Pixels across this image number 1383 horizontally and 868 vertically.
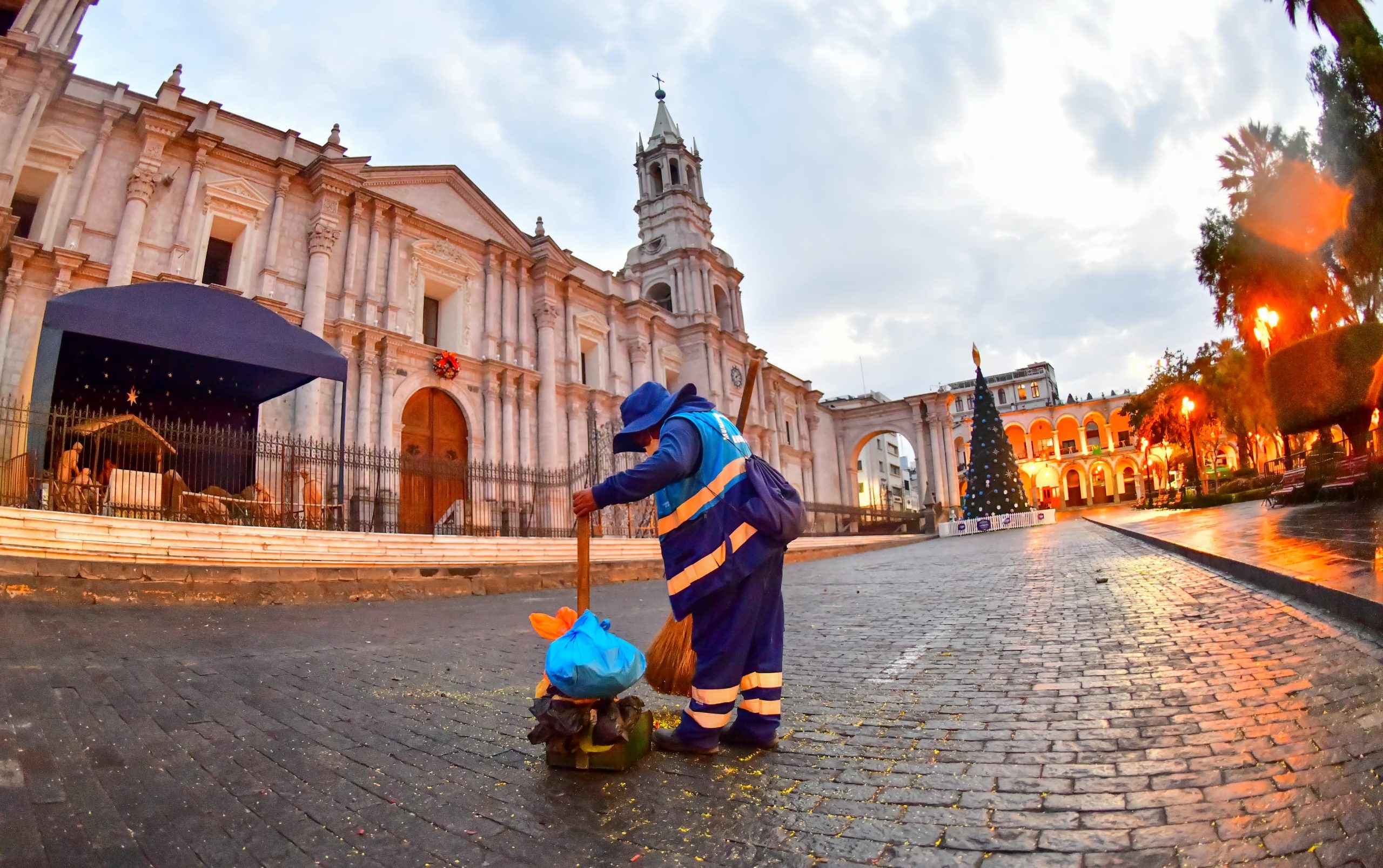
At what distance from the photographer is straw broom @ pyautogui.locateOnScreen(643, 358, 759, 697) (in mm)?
3070

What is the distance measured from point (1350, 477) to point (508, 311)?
2036 cm

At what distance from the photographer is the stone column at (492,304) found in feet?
65.9

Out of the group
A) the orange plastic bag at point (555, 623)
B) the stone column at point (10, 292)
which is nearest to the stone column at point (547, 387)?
the stone column at point (10, 292)

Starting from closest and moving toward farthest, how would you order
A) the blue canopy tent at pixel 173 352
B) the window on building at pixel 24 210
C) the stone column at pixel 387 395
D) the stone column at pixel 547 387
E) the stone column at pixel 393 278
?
the blue canopy tent at pixel 173 352 → the window on building at pixel 24 210 → the stone column at pixel 387 395 → the stone column at pixel 393 278 → the stone column at pixel 547 387

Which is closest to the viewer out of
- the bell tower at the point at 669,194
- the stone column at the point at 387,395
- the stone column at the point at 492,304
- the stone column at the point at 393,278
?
the stone column at the point at 387,395

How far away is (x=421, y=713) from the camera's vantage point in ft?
10.4

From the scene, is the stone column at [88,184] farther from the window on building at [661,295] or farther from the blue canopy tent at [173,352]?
the window on building at [661,295]

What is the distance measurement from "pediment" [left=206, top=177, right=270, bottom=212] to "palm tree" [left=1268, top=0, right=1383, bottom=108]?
2113 cm

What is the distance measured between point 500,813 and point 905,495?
295ft

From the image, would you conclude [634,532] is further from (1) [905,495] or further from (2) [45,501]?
(1) [905,495]

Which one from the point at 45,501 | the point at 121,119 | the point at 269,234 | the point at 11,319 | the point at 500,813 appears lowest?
the point at 500,813

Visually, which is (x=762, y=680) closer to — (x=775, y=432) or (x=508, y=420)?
(x=508, y=420)

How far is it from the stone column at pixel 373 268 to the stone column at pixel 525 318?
14.5 ft

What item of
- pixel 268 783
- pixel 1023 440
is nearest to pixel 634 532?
pixel 268 783
